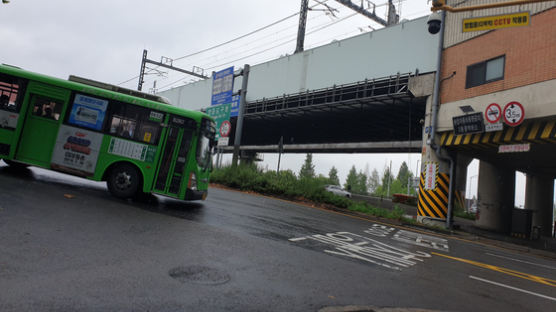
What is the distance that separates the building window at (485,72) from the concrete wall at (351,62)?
3736mm

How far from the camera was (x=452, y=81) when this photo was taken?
15.7m

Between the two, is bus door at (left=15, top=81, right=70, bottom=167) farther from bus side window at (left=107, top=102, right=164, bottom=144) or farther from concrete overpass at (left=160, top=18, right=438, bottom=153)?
concrete overpass at (left=160, top=18, right=438, bottom=153)

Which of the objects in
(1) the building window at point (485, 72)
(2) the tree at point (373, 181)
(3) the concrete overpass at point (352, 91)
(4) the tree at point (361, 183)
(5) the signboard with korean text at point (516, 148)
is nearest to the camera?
(5) the signboard with korean text at point (516, 148)

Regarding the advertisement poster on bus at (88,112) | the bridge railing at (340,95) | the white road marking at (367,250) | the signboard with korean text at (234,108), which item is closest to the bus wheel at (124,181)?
the advertisement poster on bus at (88,112)

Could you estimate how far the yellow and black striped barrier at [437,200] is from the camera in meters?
15.8

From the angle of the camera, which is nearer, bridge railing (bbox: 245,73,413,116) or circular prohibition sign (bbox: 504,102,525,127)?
circular prohibition sign (bbox: 504,102,525,127)

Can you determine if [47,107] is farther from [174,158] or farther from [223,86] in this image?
[223,86]

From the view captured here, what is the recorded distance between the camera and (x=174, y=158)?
8953 mm

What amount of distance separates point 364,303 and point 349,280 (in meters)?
0.82

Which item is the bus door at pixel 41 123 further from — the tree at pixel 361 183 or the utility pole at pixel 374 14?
the tree at pixel 361 183

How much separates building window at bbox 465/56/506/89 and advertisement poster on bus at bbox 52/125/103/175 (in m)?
15.0

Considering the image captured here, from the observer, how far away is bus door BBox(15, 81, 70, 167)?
30.0 ft

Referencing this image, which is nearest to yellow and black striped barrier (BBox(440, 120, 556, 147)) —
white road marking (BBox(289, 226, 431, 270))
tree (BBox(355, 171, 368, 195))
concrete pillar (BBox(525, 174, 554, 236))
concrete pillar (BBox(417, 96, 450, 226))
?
concrete pillar (BBox(417, 96, 450, 226))

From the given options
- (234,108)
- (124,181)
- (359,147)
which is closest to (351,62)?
(359,147)
